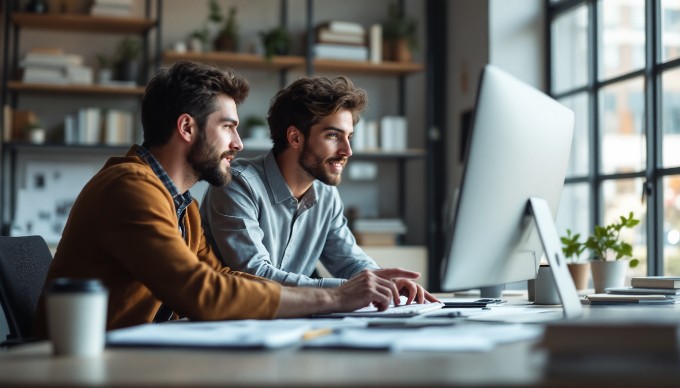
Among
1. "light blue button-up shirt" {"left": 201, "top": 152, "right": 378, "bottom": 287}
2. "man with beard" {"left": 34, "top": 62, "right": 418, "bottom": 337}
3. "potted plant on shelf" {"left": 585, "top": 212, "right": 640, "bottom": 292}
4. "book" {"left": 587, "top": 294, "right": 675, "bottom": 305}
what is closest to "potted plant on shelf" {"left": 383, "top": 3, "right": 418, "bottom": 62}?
"light blue button-up shirt" {"left": 201, "top": 152, "right": 378, "bottom": 287}

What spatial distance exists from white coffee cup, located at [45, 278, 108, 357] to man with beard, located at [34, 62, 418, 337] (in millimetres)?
380

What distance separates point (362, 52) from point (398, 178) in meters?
0.88

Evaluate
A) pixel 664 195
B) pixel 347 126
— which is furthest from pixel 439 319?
pixel 664 195

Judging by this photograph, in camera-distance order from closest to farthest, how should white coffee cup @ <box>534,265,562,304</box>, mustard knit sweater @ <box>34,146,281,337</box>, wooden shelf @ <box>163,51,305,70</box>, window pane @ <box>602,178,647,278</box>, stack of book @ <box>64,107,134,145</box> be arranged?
mustard knit sweater @ <box>34,146,281,337</box> < white coffee cup @ <box>534,265,562,304</box> < window pane @ <box>602,178,647,278</box> < stack of book @ <box>64,107,134,145</box> < wooden shelf @ <box>163,51,305,70</box>

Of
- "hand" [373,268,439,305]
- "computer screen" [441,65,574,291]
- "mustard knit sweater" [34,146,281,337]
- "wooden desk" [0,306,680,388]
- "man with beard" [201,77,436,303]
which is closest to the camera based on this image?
"wooden desk" [0,306,680,388]

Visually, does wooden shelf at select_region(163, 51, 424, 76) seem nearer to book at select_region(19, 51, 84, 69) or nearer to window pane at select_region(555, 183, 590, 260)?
book at select_region(19, 51, 84, 69)

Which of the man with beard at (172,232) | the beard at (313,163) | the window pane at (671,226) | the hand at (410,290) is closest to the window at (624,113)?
the window pane at (671,226)

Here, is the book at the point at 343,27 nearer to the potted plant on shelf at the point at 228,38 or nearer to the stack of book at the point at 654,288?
the potted plant on shelf at the point at 228,38

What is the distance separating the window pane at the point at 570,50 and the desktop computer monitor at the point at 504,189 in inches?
120

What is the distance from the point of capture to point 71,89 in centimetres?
504

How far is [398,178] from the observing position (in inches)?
227

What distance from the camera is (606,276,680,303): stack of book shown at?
2279 mm

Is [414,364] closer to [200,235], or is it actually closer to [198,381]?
[198,381]

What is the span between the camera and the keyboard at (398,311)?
5.68ft
